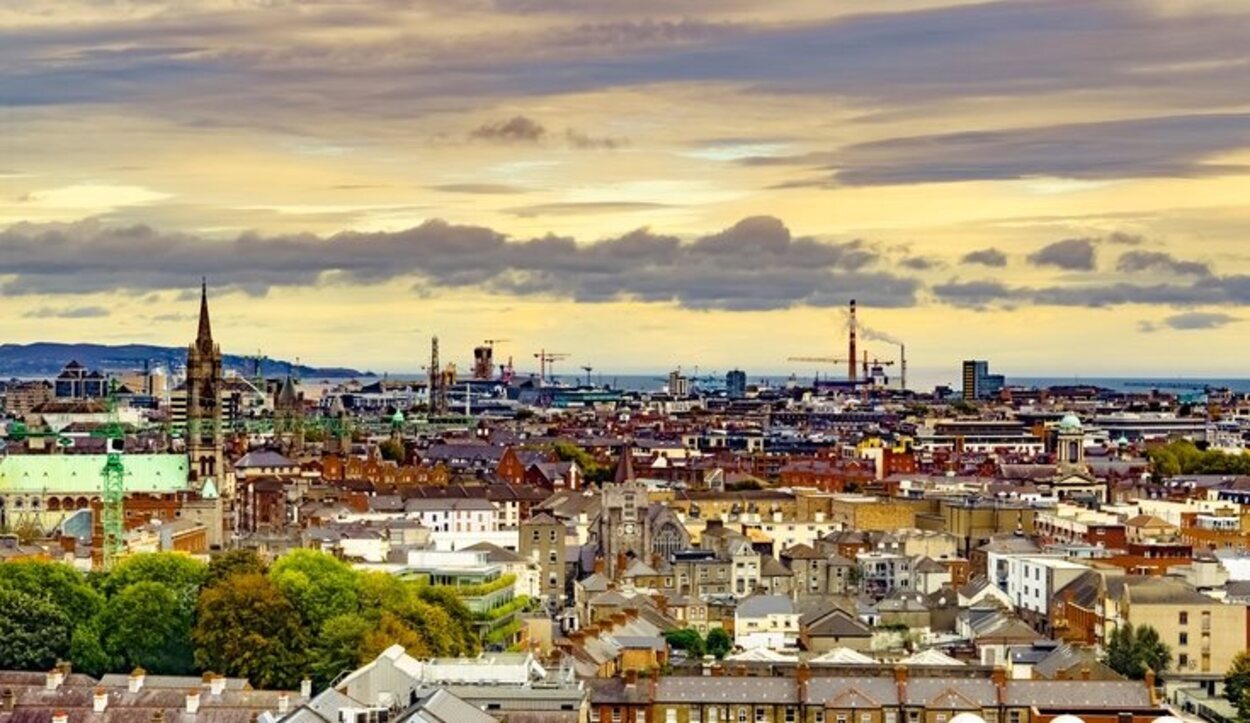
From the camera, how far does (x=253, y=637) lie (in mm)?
88438

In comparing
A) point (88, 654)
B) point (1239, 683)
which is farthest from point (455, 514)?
point (1239, 683)

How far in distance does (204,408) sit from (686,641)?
3076 inches

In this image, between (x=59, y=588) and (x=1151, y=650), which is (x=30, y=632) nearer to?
(x=59, y=588)

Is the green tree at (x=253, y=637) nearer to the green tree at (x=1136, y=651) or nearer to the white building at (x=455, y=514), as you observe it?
the green tree at (x=1136, y=651)

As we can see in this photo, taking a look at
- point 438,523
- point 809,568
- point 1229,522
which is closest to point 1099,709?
point 809,568

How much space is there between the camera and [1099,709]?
79.6 meters

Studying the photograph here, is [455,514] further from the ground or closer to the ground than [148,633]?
closer to the ground

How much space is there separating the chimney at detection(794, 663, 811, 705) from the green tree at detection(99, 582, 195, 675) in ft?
70.7

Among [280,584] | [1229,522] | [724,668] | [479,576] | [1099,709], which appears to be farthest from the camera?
[1229,522]

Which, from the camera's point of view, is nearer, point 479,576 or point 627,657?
point 627,657

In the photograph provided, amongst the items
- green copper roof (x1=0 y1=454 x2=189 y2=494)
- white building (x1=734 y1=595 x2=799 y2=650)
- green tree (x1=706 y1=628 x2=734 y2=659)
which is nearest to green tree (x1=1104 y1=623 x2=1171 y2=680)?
white building (x1=734 y1=595 x2=799 y2=650)

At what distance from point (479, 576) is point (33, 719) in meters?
40.2

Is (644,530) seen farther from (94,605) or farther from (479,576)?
(94,605)

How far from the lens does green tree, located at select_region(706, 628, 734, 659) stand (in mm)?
100062
